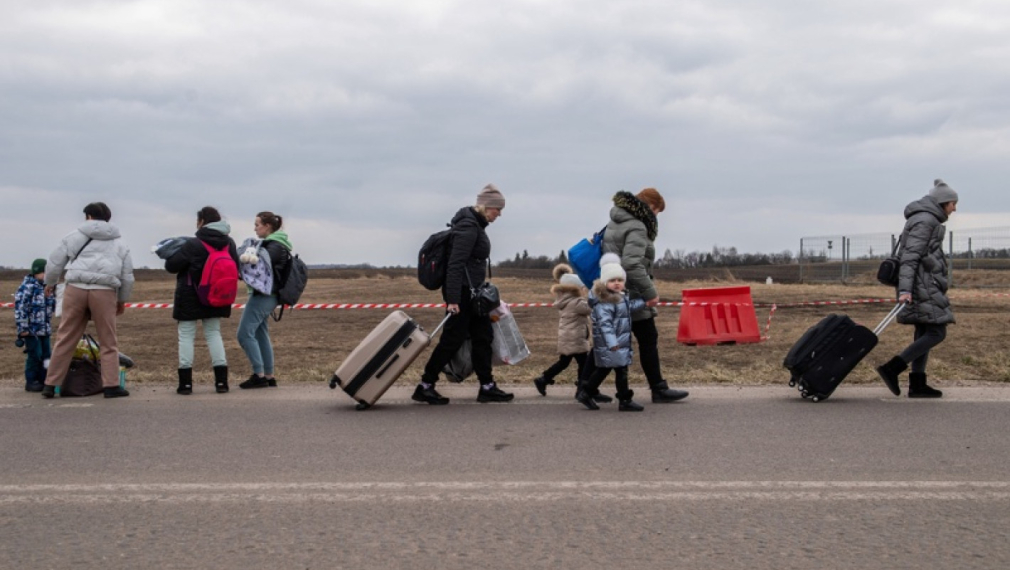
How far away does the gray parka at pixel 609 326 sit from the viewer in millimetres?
8250

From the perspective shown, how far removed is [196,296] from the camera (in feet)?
31.2

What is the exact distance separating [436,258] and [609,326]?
5.17ft

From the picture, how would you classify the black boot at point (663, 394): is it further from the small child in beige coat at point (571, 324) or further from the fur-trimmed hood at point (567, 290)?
the fur-trimmed hood at point (567, 290)

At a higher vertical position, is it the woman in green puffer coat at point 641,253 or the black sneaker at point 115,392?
the woman in green puffer coat at point 641,253

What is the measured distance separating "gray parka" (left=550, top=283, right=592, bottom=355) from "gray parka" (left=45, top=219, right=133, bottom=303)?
12.6 ft

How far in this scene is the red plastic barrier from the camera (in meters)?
14.9

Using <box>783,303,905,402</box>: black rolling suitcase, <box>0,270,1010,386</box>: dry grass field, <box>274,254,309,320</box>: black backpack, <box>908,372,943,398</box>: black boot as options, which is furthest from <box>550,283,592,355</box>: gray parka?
<box>908,372,943,398</box>: black boot

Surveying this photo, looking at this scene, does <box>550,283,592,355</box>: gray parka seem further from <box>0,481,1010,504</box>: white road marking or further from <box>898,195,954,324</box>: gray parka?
<box>0,481,1010,504</box>: white road marking

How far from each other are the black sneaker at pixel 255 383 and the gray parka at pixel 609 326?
3371mm

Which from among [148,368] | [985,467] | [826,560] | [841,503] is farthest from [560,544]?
[148,368]

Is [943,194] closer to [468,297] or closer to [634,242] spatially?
[634,242]

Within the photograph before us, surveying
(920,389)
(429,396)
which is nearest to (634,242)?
(429,396)

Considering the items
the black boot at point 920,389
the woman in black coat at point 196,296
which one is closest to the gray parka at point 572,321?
the black boot at point 920,389

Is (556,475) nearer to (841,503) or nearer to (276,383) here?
(841,503)
